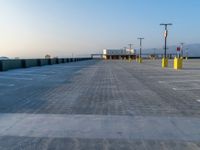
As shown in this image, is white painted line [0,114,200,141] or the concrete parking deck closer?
the concrete parking deck

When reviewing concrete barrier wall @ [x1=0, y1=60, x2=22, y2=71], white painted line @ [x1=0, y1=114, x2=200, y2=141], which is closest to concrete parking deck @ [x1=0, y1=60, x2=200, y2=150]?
white painted line @ [x1=0, y1=114, x2=200, y2=141]

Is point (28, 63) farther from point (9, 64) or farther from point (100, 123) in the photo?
point (100, 123)

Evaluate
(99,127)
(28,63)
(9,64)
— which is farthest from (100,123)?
(28,63)

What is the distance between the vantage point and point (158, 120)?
26.8 feet

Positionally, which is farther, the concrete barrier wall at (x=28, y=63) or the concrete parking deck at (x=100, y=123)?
the concrete barrier wall at (x=28, y=63)

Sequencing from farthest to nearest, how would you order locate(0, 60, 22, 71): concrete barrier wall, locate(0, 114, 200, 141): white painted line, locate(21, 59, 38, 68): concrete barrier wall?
locate(21, 59, 38, 68): concrete barrier wall
locate(0, 60, 22, 71): concrete barrier wall
locate(0, 114, 200, 141): white painted line

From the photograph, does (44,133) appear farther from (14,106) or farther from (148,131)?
(14,106)

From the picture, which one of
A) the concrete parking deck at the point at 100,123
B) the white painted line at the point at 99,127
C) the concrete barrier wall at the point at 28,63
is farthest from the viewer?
the concrete barrier wall at the point at 28,63

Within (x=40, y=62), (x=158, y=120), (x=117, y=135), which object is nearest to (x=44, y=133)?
(x=117, y=135)

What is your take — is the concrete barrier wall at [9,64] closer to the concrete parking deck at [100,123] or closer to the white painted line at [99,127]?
the concrete parking deck at [100,123]

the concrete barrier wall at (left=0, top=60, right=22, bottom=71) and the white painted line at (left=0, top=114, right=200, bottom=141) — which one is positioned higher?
the white painted line at (left=0, top=114, right=200, bottom=141)

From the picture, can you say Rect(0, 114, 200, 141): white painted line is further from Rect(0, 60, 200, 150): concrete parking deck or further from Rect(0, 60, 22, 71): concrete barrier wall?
Rect(0, 60, 22, 71): concrete barrier wall

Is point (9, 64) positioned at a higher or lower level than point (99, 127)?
lower

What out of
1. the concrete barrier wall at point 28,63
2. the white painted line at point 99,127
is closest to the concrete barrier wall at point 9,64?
the concrete barrier wall at point 28,63
